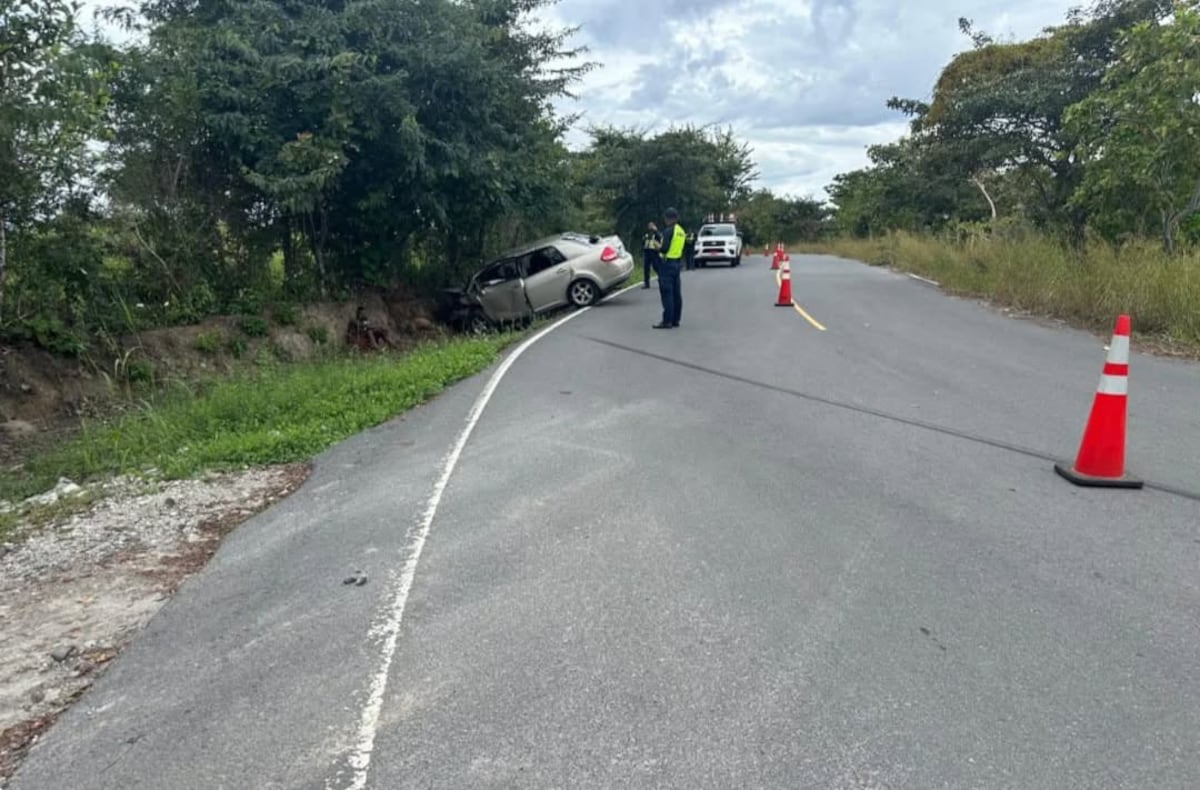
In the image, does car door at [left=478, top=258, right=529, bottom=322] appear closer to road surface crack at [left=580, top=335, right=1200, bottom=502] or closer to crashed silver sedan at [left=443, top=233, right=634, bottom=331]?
crashed silver sedan at [left=443, top=233, right=634, bottom=331]

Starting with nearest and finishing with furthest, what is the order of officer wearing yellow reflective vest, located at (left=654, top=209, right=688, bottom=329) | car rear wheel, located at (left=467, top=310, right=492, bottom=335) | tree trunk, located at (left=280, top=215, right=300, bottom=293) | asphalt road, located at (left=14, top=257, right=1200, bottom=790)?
1. asphalt road, located at (left=14, top=257, right=1200, bottom=790)
2. officer wearing yellow reflective vest, located at (left=654, top=209, right=688, bottom=329)
3. tree trunk, located at (left=280, top=215, right=300, bottom=293)
4. car rear wheel, located at (left=467, top=310, right=492, bottom=335)

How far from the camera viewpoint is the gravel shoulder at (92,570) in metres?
3.63

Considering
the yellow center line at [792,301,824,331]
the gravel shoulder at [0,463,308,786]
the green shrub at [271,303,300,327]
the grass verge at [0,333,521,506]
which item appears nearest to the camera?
the gravel shoulder at [0,463,308,786]

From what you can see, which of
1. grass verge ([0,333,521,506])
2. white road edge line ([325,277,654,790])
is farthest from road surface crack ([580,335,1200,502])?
white road edge line ([325,277,654,790])

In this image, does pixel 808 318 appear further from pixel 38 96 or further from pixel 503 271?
pixel 38 96

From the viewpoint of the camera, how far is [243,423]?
845cm

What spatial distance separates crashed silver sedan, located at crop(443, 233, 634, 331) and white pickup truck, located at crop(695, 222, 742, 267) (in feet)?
50.7

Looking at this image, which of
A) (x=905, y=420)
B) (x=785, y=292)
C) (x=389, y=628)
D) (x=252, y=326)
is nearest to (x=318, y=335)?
(x=252, y=326)

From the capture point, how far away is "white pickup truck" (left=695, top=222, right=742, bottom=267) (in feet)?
106

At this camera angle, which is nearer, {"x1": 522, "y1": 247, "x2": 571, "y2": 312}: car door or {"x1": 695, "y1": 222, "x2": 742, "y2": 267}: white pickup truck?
{"x1": 522, "y1": 247, "x2": 571, "y2": 312}: car door

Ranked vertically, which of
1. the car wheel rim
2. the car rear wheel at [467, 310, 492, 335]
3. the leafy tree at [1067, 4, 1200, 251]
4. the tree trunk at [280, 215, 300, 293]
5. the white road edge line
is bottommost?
the white road edge line

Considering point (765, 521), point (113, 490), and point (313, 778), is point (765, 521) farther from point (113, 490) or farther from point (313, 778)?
point (113, 490)

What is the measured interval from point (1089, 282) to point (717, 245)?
770 inches

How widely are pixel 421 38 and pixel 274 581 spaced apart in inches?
503
